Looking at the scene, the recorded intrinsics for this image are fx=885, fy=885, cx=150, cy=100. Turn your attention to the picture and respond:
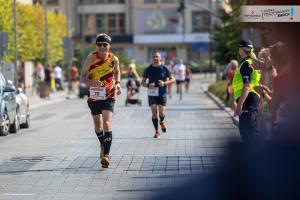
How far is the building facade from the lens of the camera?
335ft

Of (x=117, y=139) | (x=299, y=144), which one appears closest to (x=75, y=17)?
(x=117, y=139)

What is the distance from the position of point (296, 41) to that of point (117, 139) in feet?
43.9

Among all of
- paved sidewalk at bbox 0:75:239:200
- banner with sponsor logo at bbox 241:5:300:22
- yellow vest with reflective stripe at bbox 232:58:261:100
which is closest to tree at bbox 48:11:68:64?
paved sidewalk at bbox 0:75:239:200

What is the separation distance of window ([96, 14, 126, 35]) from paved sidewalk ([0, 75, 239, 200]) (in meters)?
81.0

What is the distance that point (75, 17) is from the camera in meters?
104

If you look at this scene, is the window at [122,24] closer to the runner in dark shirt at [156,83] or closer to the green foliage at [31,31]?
the green foliage at [31,31]

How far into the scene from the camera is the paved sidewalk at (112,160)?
914 cm

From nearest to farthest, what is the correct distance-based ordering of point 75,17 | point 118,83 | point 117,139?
point 118,83
point 117,139
point 75,17

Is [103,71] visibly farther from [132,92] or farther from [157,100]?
[132,92]

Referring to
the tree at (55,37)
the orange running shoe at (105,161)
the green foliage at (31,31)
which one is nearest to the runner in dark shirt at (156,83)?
the orange running shoe at (105,161)

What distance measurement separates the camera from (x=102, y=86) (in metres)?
12.6

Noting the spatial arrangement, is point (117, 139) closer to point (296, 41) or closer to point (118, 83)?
point (118, 83)

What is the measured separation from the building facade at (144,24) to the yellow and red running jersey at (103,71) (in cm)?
8676

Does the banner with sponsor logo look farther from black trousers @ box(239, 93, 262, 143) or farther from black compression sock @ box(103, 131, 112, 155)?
black compression sock @ box(103, 131, 112, 155)
